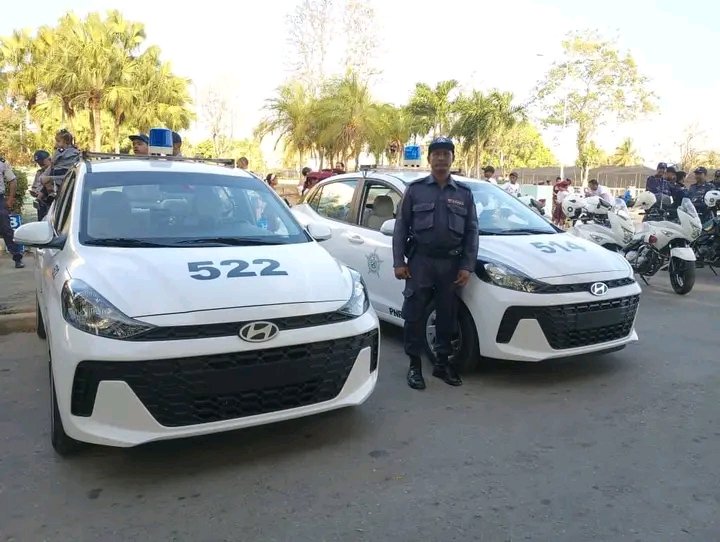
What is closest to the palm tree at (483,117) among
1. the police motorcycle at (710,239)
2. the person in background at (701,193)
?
the person in background at (701,193)

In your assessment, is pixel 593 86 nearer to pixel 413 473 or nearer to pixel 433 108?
pixel 433 108

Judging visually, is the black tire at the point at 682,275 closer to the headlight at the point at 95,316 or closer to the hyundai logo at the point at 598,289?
the hyundai logo at the point at 598,289

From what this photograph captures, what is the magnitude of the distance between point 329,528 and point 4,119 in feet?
112

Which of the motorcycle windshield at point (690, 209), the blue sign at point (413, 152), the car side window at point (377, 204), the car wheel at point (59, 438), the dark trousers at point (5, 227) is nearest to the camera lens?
the car wheel at point (59, 438)

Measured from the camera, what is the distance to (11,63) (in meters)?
29.9

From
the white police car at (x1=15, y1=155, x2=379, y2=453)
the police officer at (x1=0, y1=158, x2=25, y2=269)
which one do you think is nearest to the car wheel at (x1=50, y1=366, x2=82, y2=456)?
the white police car at (x1=15, y1=155, x2=379, y2=453)

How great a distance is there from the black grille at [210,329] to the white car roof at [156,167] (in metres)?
1.87

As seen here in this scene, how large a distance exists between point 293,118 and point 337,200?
783 inches

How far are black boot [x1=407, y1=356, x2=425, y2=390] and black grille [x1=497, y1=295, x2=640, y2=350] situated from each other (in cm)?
61

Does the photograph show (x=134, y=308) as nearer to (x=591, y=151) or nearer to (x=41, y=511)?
(x=41, y=511)

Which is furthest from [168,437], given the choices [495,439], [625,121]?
[625,121]

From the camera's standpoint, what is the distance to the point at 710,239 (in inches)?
385

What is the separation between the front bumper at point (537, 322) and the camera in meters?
4.38

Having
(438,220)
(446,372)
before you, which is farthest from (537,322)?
(438,220)
